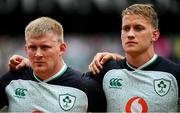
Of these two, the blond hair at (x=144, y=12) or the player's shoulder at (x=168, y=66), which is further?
the blond hair at (x=144, y=12)

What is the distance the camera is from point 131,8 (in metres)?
5.62

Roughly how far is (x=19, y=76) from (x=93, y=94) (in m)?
0.71

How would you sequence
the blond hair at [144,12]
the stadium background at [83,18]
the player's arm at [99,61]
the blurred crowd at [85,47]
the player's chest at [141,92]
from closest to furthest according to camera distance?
the player's chest at [141,92]
the blond hair at [144,12]
the player's arm at [99,61]
the blurred crowd at [85,47]
the stadium background at [83,18]

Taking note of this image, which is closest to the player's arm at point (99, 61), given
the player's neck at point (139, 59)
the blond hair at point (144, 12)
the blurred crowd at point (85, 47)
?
the player's neck at point (139, 59)

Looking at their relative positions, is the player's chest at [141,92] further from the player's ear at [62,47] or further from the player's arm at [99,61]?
the player's ear at [62,47]

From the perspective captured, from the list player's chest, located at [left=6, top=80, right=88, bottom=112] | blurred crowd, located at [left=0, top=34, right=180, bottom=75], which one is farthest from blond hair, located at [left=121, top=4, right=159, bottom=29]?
blurred crowd, located at [left=0, top=34, right=180, bottom=75]

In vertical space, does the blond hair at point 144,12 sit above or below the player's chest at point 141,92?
above

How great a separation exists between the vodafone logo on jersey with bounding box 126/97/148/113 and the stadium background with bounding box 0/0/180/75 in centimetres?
852

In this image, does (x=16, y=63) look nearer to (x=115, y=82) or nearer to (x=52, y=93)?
(x=52, y=93)

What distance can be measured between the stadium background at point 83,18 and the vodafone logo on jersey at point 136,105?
8.52 metres

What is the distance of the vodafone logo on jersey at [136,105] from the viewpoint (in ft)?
17.8

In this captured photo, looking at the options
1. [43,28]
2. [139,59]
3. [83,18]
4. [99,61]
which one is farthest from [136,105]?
[83,18]

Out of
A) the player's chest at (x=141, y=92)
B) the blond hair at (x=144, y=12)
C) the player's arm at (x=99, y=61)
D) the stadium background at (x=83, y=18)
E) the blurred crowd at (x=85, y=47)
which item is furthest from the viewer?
the stadium background at (x=83, y=18)

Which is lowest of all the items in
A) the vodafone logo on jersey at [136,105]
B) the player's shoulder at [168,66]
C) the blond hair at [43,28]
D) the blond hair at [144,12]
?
the vodafone logo on jersey at [136,105]
